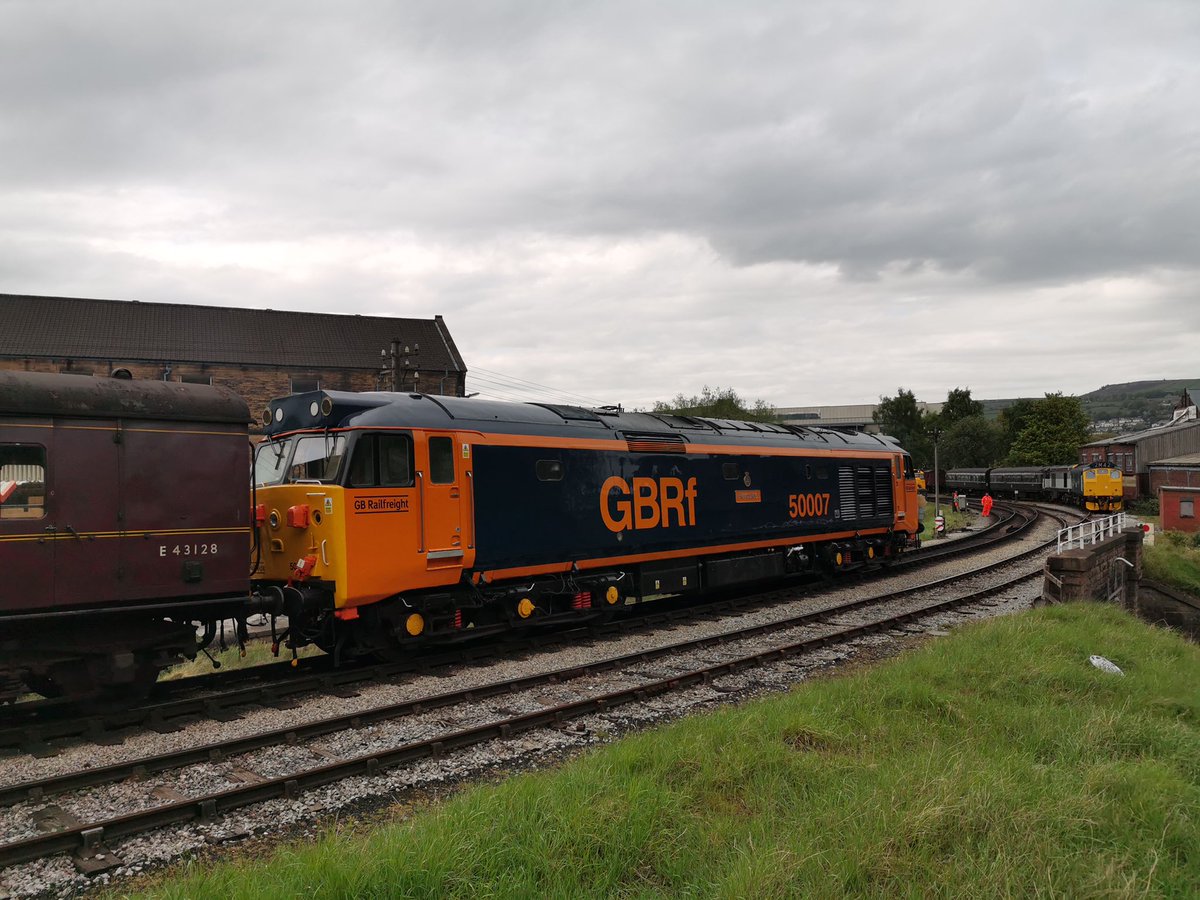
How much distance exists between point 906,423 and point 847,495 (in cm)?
8462

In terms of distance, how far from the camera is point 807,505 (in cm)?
1884

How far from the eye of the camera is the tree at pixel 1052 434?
259ft

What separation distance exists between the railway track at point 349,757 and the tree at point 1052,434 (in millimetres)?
76001

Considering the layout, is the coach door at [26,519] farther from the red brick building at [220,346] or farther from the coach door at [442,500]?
the red brick building at [220,346]

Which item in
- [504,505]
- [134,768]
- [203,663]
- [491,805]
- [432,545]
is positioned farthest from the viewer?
[203,663]

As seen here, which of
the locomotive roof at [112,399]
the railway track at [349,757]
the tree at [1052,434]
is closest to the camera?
the railway track at [349,757]

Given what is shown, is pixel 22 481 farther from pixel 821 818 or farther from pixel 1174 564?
pixel 1174 564

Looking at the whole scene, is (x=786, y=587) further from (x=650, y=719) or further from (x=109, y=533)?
(x=109, y=533)

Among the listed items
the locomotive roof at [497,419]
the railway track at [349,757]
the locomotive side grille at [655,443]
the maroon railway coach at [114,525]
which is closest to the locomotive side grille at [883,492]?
the locomotive roof at [497,419]

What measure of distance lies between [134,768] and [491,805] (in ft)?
11.9

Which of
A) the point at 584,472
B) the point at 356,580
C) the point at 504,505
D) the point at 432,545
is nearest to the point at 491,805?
the point at 356,580

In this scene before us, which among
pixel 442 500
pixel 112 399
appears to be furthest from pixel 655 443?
pixel 112 399

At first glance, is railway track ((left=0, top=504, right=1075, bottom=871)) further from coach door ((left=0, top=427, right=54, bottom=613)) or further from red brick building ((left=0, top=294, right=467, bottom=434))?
red brick building ((left=0, top=294, right=467, bottom=434))

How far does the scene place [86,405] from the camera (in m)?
8.51
